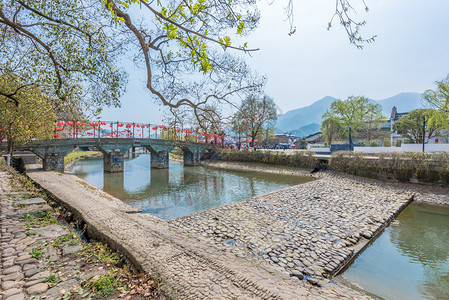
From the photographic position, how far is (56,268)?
368 cm

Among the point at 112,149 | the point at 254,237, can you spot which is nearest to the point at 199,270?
the point at 254,237

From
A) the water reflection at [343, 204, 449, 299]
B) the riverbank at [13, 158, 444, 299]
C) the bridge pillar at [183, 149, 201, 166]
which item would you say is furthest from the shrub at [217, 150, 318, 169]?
the water reflection at [343, 204, 449, 299]

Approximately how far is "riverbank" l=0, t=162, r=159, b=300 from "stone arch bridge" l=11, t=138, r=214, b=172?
18.2 m

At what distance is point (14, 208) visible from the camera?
645cm

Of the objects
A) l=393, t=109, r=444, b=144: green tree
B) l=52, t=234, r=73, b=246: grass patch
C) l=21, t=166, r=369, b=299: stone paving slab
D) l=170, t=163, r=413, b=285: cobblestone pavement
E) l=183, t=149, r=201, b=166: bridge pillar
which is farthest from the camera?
l=183, t=149, r=201, b=166: bridge pillar

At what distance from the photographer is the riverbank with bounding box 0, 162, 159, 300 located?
10.3 feet

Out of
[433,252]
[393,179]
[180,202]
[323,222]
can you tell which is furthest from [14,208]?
[393,179]

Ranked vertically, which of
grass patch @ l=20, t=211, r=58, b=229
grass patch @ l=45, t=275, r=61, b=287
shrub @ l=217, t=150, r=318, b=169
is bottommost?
grass patch @ l=45, t=275, r=61, b=287

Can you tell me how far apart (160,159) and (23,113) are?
1840 centimetres

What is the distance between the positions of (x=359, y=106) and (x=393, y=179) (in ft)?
73.6

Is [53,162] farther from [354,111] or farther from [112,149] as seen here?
[354,111]

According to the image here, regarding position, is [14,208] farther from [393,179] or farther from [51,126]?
[393,179]

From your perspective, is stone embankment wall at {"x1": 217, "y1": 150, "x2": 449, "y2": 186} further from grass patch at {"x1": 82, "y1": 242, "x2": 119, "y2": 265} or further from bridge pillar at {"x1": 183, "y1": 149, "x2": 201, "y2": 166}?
Result: grass patch at {"x1": 82, "y1": 242, "x2": 119, "y2": 265}

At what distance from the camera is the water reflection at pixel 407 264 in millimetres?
5438
